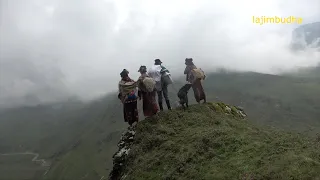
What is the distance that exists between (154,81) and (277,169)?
11.2m

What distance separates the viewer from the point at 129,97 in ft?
66.5

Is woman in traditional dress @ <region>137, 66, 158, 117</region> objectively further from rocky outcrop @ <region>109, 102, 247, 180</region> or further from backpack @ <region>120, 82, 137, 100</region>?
rocky outcrop @ <region>109, 102, 247, 180</region>

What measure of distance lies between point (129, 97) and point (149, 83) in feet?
5.06

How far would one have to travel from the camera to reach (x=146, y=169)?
15.0m

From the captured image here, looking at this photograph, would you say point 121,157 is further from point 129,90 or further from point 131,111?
point 129,90

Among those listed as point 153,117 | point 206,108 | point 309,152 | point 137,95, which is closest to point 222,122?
point 206,108

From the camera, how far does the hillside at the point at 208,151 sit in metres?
11.5

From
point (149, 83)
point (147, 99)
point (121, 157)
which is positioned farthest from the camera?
point (147, 99)

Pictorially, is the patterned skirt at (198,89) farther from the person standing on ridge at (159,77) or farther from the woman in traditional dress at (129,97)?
the woman in traditional dress at (129,97)

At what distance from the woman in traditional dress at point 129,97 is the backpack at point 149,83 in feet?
2.11

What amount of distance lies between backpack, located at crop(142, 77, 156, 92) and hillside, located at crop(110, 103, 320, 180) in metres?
1.80

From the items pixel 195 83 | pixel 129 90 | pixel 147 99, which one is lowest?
Answer: pixel 147 99

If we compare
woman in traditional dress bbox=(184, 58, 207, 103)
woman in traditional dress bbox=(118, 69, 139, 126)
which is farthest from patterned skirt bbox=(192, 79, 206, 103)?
woman in traditional dress bbox=(118, 69, 139, 126)

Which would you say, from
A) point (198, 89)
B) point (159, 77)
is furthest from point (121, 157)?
point (198, 89)
